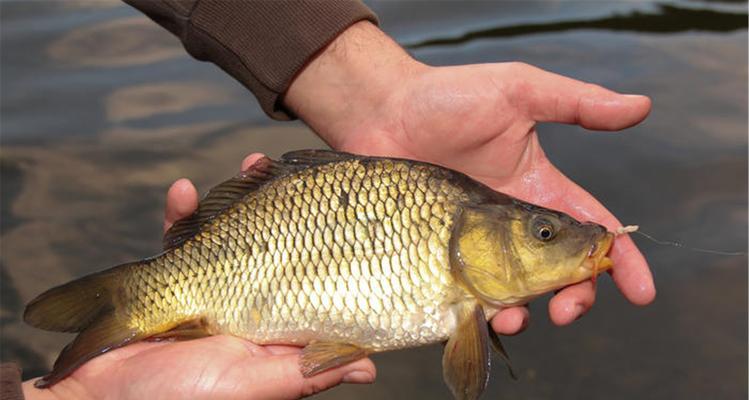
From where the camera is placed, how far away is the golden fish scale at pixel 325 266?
2881 millimetres

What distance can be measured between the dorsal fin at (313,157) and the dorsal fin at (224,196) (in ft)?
0.09

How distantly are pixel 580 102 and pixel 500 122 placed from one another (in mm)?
329

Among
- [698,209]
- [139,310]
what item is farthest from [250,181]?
[698,209]

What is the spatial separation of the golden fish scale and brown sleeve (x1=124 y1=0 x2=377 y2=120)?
112cm

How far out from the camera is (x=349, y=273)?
9.45 feet

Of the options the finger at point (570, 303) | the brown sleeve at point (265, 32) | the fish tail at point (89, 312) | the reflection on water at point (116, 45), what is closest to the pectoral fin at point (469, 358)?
the finger at point (570, 303)

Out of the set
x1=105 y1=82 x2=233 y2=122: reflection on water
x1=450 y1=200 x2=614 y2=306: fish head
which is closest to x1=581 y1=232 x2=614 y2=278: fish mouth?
x1=450 y1=200 x2=614 y2=306: fish head

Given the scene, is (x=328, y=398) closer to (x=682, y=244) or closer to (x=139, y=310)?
(x=139, y=310)

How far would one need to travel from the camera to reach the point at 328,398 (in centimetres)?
408

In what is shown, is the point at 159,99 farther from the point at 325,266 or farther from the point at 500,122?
the point at 325,266

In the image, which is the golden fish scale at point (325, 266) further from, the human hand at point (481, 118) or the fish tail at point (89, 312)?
the human hand at point (481, 118)

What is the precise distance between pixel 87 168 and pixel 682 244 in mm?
3459

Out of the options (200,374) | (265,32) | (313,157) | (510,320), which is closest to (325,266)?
(313,157)

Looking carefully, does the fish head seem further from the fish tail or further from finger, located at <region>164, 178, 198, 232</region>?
the fish tail
